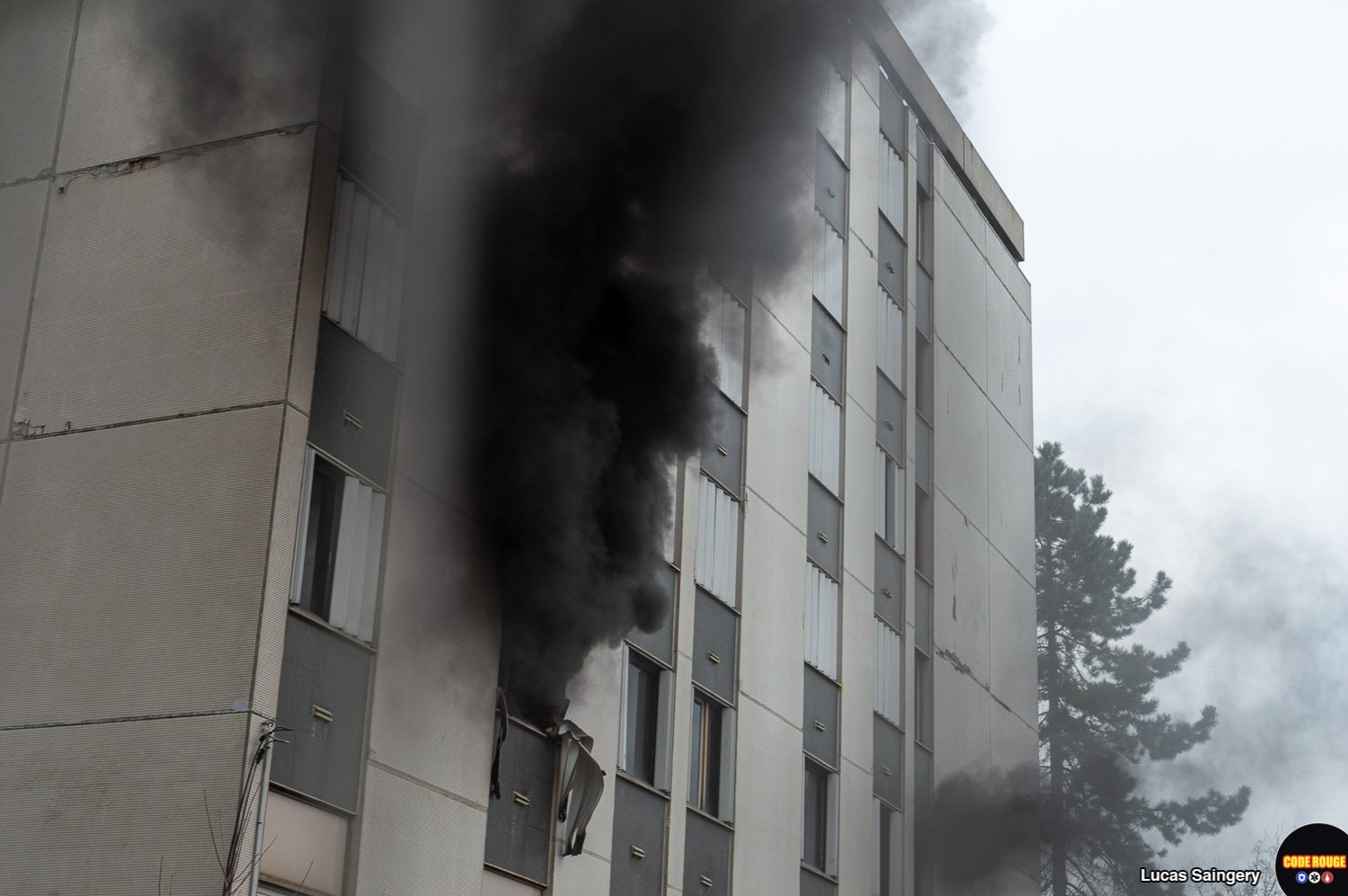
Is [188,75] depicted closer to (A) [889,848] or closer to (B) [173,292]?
(B) [173,292]

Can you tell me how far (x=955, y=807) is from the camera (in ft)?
78.3

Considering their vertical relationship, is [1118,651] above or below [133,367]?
above

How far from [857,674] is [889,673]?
1.41m

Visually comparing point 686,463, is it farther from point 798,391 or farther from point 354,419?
point 354,419

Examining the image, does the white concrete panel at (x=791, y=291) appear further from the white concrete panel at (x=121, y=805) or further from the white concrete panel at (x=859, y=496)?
the white concrete panel at (x=121, y=805)

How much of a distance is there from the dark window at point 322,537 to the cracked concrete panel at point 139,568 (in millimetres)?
787

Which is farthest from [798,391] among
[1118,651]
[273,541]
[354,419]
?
[1118,651]

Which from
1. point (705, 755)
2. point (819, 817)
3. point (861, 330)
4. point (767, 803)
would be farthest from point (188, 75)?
point (861, 330)

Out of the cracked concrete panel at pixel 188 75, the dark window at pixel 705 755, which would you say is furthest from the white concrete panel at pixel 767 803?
the cracked concrete panel at pixel 188 75

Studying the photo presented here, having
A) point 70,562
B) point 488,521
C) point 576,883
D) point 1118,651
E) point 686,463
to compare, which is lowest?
point 576,883

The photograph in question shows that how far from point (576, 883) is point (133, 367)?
600 cm

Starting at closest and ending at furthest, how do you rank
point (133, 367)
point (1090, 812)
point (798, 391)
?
point (133, 367), point (798, 391), point (1090, 812)

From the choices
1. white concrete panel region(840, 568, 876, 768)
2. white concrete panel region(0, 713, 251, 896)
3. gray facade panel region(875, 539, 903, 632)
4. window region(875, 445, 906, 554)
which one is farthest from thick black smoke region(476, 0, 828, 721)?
gray facade panel region(875, 539, 903, 632)

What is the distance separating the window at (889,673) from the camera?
2238cm
